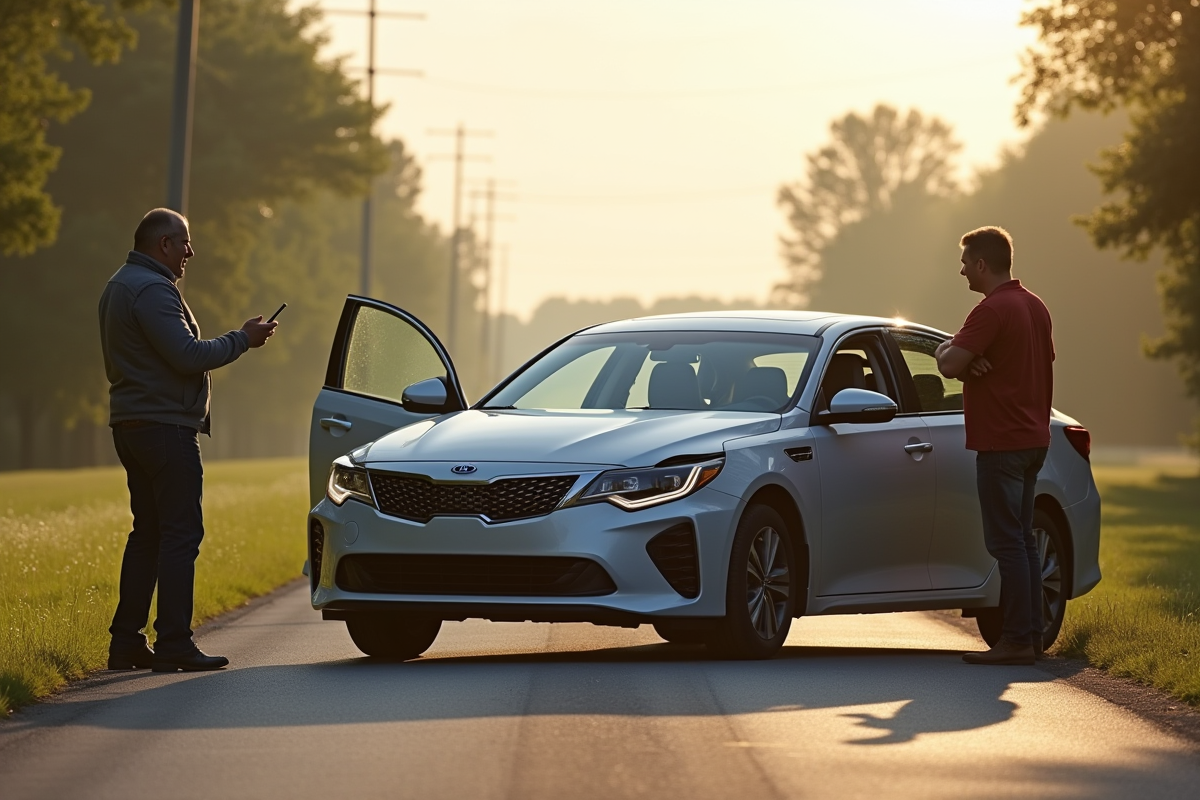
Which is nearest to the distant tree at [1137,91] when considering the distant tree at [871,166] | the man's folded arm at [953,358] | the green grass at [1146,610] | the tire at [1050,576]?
the green grass at [1146,610]

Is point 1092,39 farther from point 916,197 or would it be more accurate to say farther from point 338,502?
point 916,197

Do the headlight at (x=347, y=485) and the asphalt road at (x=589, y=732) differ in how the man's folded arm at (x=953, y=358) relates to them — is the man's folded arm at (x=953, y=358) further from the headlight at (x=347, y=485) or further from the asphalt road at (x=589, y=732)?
the headlight at (x=347, y=485)

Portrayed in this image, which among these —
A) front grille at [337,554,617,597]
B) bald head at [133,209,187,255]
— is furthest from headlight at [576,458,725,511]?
bald head at [133,209,187,255]

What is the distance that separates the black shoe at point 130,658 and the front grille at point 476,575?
1060 millimetres

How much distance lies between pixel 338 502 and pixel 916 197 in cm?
11532

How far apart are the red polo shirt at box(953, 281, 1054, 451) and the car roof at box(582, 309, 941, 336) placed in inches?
36.1

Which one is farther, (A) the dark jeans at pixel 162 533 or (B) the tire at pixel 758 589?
(A) the dark jeans at pixel 162 533

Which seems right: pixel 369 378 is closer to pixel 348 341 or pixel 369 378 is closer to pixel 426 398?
pixel 348 341

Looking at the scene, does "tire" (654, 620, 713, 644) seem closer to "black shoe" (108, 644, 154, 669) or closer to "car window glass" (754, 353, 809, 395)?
"car window glass" (754, 353, 809, 395)

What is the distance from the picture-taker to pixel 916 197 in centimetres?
12344

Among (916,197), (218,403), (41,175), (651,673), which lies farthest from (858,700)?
→ (916,197)

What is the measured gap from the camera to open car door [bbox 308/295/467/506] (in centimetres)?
1146

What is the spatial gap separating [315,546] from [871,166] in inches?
4641

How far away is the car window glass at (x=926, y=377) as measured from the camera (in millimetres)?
11672
